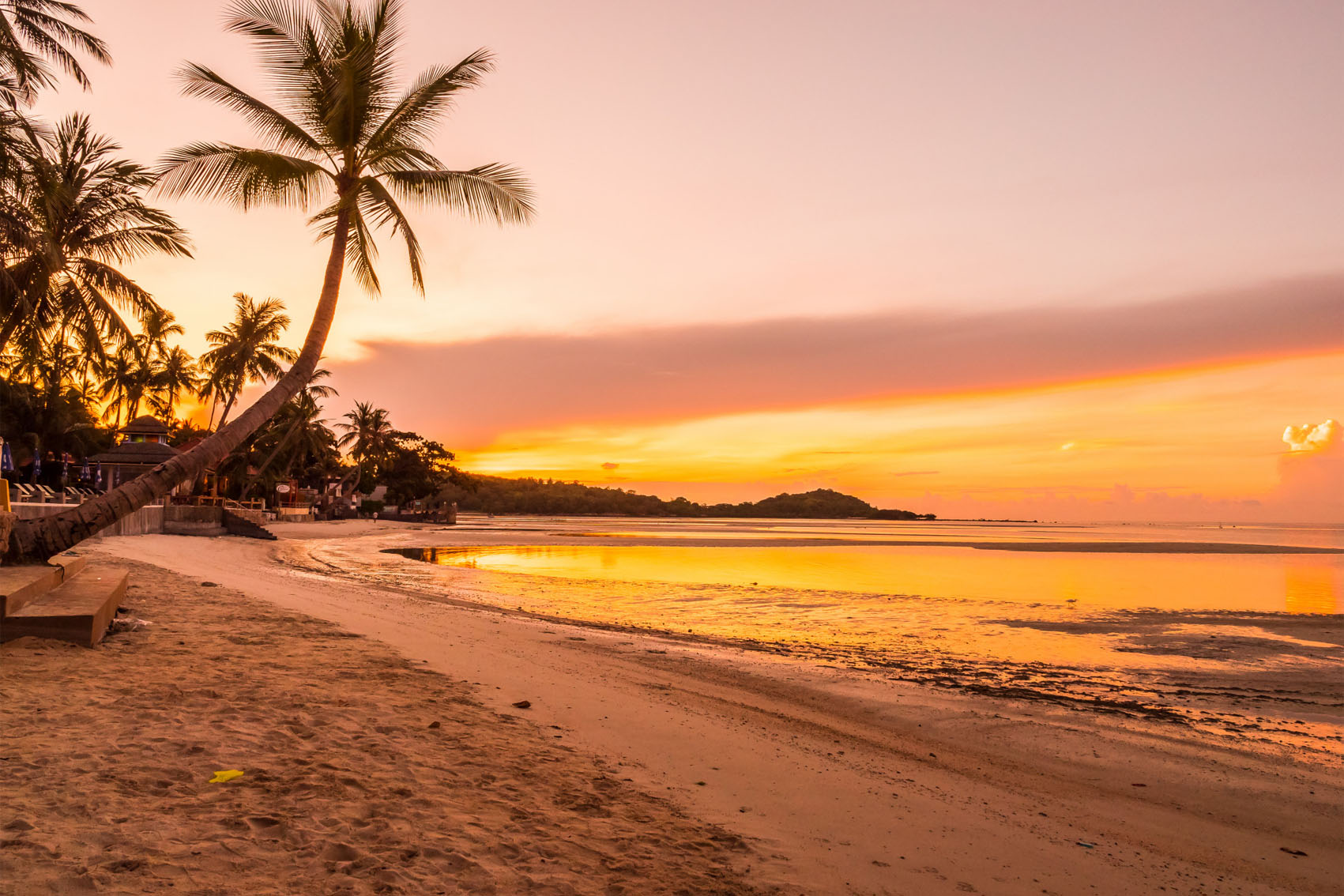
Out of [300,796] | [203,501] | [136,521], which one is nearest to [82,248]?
[136,521]

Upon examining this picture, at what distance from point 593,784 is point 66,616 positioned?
17.4ft

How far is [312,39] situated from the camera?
1160 cm

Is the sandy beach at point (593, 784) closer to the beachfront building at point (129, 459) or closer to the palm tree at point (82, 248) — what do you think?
the palm tree at point (82, 248)

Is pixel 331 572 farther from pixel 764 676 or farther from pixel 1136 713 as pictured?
pixel 1136 713

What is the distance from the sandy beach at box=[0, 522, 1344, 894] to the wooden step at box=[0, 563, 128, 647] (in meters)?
0.18

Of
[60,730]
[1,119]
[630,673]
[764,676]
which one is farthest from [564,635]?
[1,119]

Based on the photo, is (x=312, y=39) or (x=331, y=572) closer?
(x=312, y=39)

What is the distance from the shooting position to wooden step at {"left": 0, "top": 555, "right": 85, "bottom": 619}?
632 cm

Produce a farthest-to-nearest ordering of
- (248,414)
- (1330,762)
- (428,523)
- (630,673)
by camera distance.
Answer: (428,523)
(248,414)
(630,673)
(1330,762)

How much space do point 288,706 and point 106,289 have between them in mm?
24547

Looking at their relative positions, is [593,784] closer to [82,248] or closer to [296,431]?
Answer: [82,248]

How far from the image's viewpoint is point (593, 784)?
4336mm

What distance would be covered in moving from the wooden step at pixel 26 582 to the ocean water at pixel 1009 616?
666 centimetres

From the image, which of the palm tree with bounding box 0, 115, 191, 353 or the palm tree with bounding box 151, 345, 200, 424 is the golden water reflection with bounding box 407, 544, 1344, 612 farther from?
the palm tree with bounding box 151, 345, 200, 424
